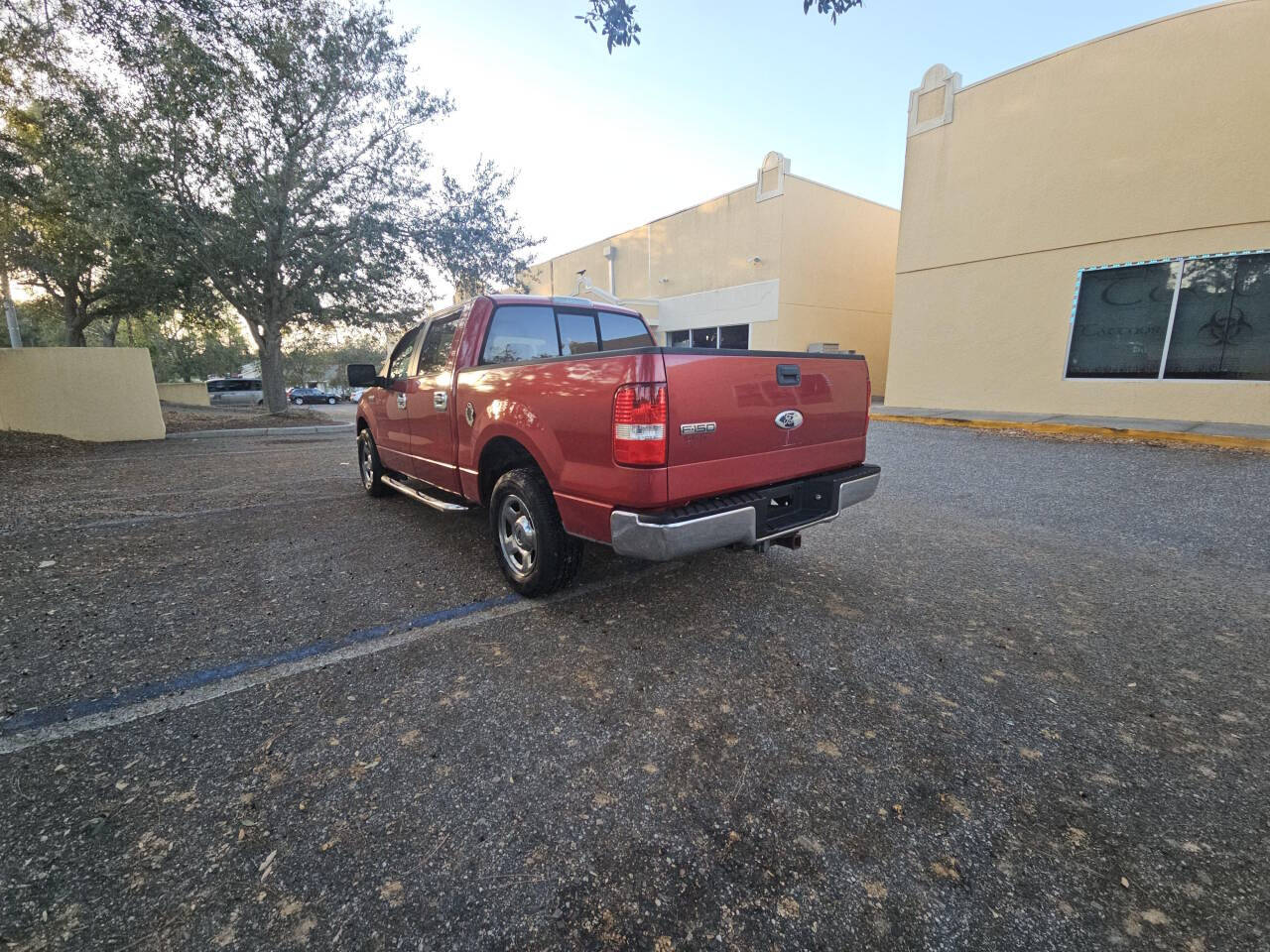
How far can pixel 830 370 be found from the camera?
346 cm

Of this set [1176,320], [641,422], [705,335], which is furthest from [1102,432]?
[705,335]

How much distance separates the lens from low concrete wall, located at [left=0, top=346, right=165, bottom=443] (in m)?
10.2

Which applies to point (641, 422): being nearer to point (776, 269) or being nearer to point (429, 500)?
point (429, 500)

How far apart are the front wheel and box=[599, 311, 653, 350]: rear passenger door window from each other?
1.74 m

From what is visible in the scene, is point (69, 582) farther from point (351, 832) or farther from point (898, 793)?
point (898, 793)

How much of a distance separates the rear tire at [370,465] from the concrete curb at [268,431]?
875 centimetres

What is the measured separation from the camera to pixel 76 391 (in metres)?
10.5

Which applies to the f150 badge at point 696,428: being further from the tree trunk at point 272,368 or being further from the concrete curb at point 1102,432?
the tree trunk at point 272,368

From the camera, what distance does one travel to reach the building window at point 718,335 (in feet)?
68.2

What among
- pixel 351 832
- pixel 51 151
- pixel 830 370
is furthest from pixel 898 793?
pixel 51 151

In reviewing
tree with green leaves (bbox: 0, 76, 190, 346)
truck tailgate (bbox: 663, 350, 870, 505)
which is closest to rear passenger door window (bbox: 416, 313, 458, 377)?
truck tailgate (bbox: 663, 350, 870, 505)

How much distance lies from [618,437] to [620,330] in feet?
8.06

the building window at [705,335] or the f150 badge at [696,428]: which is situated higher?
the building window at [705,335]

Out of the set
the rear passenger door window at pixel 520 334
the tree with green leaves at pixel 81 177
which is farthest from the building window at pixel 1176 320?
the tree with green leaves at pixel 81 177
